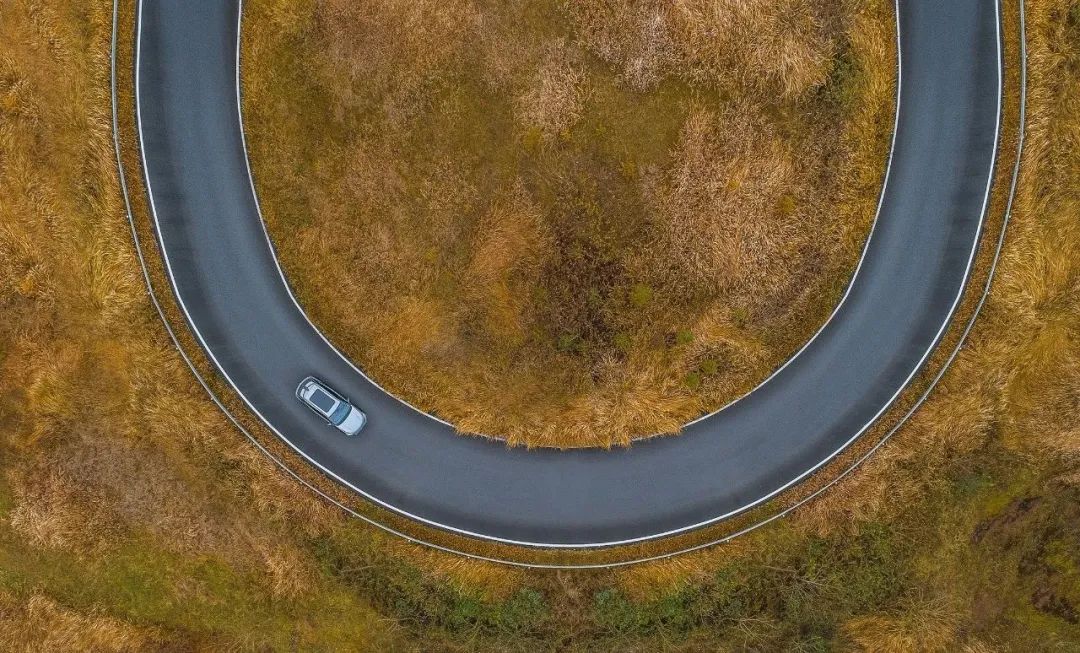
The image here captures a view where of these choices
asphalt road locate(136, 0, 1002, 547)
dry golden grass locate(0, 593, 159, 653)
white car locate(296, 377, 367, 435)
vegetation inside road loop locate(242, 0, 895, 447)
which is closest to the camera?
vegetation inside road loop locate(242, 0, 895, 447)

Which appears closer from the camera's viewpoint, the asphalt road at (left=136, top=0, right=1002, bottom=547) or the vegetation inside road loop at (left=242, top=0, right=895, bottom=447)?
the vegetation inside road loop at (left=242, top=0, right=895, bottom=447)

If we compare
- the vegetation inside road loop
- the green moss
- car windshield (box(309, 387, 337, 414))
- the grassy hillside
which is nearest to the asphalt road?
the vegetation inside road loop

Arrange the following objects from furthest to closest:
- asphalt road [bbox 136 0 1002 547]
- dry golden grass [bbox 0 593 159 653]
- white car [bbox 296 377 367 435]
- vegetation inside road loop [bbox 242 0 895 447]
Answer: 1. dry golden grass [bbox 0 593 159 653]
2. asphalt road [bbox 136 0 1002 547]
3. white car [bbox 296 377 367 435]
4. vegetation inside road loop [bbox 242 0 895 447]

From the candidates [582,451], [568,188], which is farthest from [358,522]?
[568,188]

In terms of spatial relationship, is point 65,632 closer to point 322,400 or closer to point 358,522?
point 358,522

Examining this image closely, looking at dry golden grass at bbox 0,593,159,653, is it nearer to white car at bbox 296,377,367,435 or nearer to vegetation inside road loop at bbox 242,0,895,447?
white car at bbox 296,377,367,435

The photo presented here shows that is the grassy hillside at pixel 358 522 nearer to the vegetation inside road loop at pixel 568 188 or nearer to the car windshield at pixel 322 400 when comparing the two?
the car windshield at pixel 322 400
